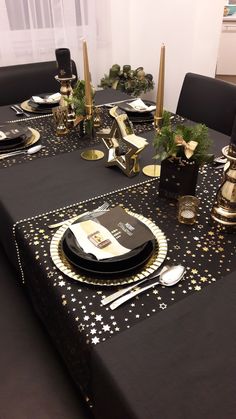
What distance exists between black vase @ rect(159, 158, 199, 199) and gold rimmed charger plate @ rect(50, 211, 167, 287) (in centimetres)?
13

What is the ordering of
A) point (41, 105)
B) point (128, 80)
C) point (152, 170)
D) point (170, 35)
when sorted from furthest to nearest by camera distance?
point (128, 80)
point (170, 35)
point (41, 105)
point (152, 170)

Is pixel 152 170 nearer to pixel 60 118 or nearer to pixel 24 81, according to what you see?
pixel 60 118

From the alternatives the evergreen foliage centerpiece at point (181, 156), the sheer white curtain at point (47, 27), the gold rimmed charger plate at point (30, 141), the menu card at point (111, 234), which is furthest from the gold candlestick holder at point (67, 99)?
the sheer white curtain at point (47, 27)

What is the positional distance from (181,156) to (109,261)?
1.17ft

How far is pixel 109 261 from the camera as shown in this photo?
0.70 meters

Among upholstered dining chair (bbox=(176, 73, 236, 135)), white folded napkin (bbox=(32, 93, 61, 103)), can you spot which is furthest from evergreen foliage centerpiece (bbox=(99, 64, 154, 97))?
white folded napkin (bbox=(32, 93, 61, 103))

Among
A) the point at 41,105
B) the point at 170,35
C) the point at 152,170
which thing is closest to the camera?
the point at 152,170

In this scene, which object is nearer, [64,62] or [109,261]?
[109,261]

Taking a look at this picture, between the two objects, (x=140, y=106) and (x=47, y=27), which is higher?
(x=47, y=27)

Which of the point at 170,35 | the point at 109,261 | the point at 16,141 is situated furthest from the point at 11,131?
the point at 170,35

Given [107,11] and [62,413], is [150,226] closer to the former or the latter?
[62,413]

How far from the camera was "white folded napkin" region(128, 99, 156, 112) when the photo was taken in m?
1.47

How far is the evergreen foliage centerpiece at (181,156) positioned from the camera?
0.87 meters

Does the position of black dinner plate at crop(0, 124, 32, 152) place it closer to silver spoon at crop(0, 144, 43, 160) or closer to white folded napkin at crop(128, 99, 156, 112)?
silver spoon at crop(0, 144, 43, 160)
